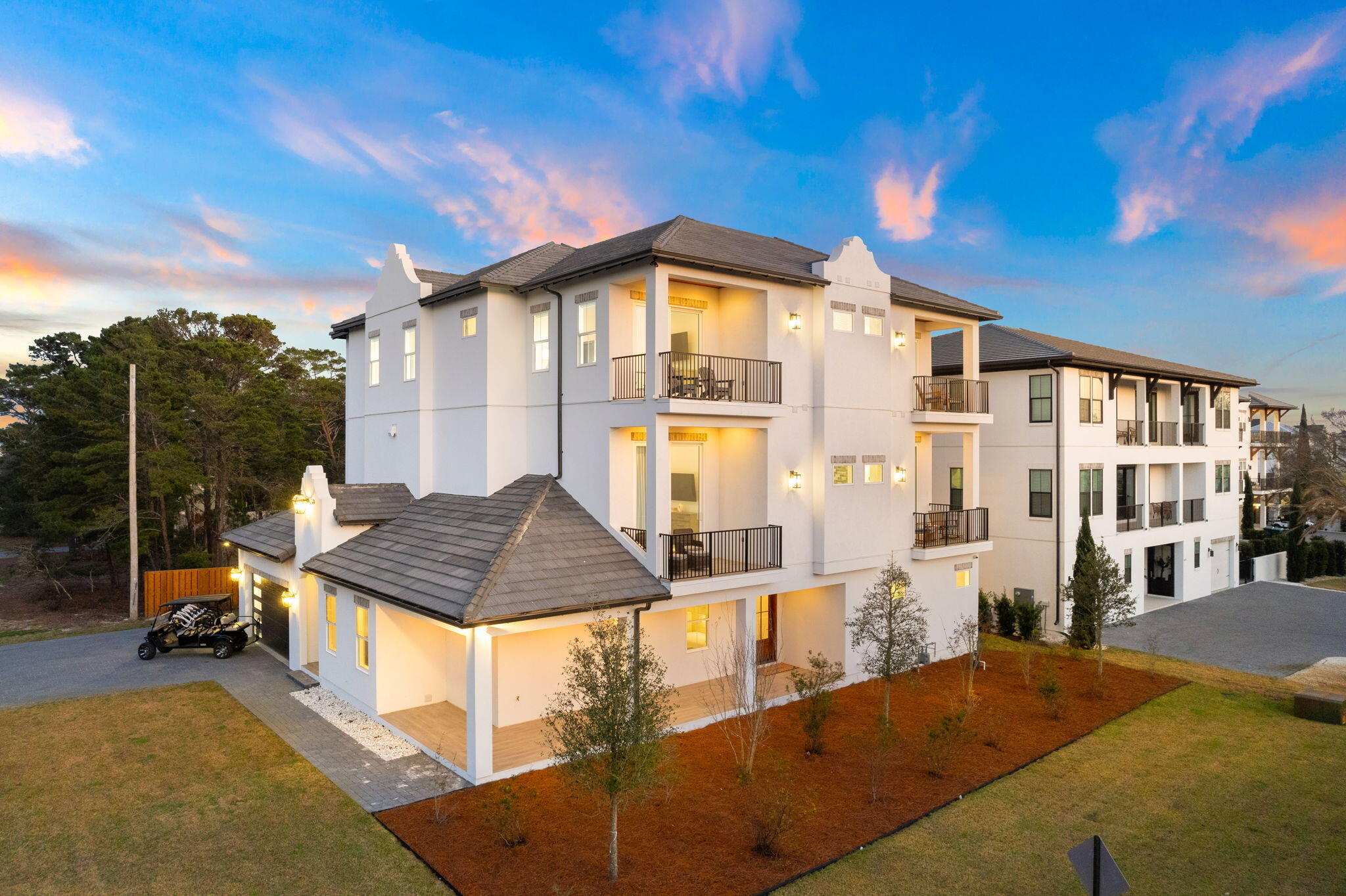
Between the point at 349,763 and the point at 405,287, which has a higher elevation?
the point at 405,287

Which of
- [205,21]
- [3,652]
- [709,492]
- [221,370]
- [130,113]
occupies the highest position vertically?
[205,21]

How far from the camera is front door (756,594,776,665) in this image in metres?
16.9

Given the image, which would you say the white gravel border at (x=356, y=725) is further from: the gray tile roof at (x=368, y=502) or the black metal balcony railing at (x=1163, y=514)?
the black metal balcony railing at (x=1163, y=514)

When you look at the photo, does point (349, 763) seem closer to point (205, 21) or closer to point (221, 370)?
point (205, 21)

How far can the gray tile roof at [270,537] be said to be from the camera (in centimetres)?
1680

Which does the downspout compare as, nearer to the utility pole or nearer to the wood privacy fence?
the wood privacy fence

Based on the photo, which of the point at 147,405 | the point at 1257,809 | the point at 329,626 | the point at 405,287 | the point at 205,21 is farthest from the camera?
the point at 147,405

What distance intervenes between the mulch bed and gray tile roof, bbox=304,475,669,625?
2803 millimetres

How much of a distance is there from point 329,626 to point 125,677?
17.2ft

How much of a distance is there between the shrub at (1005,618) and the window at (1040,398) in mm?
5954

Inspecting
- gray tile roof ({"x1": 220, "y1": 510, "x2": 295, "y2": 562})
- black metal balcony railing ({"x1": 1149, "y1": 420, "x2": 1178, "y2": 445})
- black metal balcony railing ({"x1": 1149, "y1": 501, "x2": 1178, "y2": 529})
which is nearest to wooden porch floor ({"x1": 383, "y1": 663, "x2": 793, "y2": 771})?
gray tile roof ({"x1": 220, "y1": 510, "x2": 295, "y2": 562})

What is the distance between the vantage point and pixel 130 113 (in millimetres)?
15922

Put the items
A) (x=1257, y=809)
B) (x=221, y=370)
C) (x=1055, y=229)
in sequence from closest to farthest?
(x=1257, y=809) → (x=1055, y=229) → (x=221, y=370)

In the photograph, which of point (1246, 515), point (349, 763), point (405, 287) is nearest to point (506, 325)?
point (405, 287)
